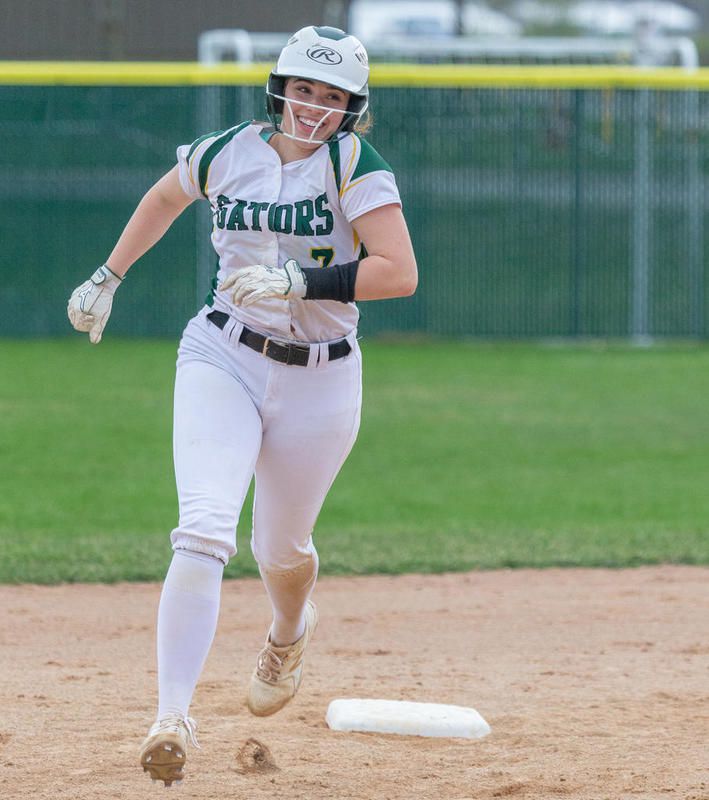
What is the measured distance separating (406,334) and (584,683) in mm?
10816

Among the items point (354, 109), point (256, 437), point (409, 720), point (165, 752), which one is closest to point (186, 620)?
point (165, 752)

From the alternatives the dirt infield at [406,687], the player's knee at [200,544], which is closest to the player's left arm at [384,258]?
the player's knee at [200,544]

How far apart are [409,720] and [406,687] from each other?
0.54 metres

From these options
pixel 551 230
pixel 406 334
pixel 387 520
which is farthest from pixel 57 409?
pixel 551 230

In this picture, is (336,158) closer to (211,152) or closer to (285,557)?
(211,152)

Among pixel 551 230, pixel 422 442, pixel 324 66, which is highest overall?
pixel 324 66

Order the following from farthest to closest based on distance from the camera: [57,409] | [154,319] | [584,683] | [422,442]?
1. [154,319]
2. [57,409]
3. [422,442]
4. [584,683]

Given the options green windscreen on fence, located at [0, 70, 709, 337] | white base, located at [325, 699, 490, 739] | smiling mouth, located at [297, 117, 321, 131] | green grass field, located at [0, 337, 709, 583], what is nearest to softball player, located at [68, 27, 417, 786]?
smiling mouth, located at [297, 117, 321, 131]

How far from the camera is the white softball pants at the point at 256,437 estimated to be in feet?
11.6

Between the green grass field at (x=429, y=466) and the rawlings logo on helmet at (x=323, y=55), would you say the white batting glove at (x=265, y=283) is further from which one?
the green grass field at (x=429, y=466)

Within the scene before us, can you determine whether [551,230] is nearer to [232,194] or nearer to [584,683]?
[584,683]

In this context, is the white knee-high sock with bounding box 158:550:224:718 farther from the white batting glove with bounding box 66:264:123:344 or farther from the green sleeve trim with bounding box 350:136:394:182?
the green sleeve trim with bounding box 350:136:394:182

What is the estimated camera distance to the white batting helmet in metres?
3.71

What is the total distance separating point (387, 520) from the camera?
25.3ft
